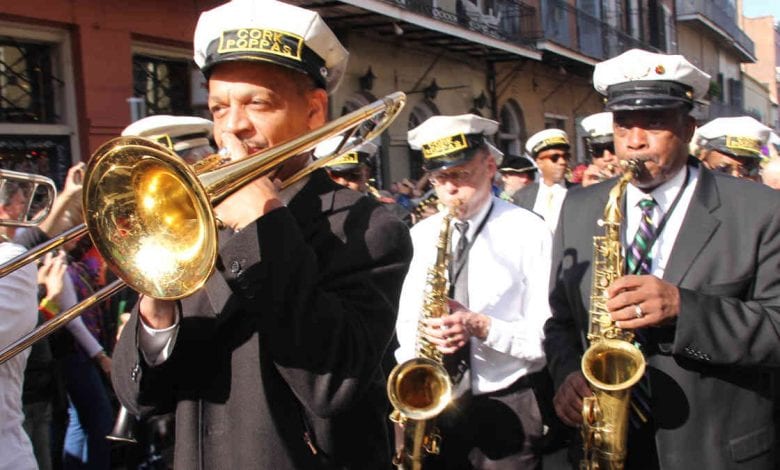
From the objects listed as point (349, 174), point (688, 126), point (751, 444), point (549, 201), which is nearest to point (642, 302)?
point (751, 444)

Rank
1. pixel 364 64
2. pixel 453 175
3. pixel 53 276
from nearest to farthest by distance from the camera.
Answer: pixel 453 175, pixel 53 276, pixel 364 64

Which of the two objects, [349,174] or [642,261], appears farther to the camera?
[349,174]

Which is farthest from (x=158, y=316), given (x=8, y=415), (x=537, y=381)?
(x=537, y=381)

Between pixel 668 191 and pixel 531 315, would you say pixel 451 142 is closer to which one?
pixel 531 315

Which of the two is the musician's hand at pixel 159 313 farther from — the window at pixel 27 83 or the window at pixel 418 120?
the window at pixel 418 120

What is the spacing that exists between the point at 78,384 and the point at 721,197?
12.3 feet

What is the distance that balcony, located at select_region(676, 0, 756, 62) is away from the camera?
1214 inches

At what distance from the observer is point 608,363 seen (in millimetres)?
2744

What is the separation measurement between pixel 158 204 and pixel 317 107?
1.53 feet

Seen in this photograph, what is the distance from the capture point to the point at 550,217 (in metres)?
6.37

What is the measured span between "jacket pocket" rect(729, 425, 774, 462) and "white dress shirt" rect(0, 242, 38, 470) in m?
2.32

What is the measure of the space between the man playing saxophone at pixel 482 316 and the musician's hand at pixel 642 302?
89 centimetres

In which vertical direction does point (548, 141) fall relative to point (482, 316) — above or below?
above

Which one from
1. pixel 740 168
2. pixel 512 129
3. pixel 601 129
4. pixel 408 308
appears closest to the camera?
pixel 408 308
